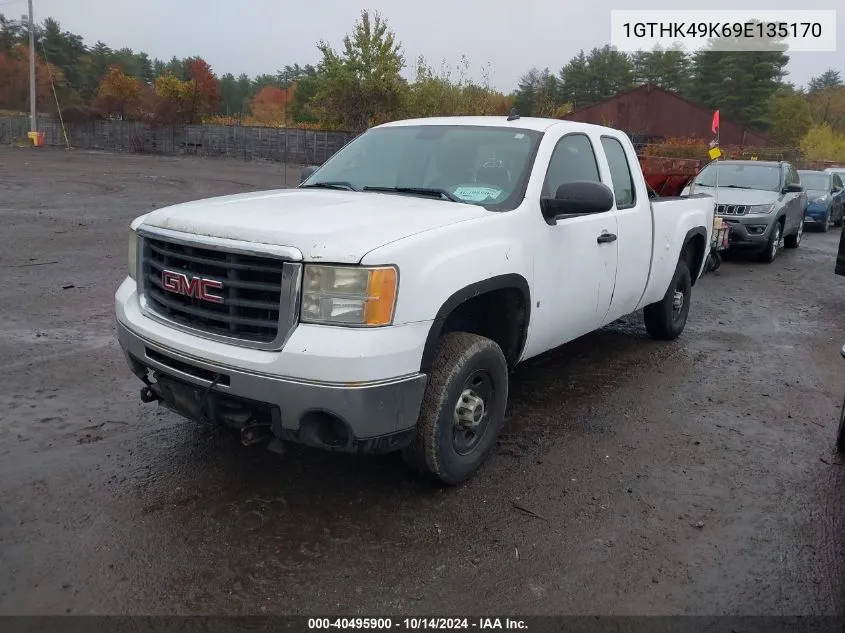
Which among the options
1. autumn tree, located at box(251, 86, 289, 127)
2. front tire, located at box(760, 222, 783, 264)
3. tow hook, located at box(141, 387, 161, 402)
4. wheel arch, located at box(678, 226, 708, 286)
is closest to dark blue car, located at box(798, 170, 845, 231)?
front tire, located at box(760, 222, 783, 264)

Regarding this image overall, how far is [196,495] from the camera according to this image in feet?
11.9

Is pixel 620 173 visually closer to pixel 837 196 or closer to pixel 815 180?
pixel 815 180

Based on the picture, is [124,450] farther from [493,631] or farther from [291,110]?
[291,110]

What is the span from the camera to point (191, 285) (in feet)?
11.3

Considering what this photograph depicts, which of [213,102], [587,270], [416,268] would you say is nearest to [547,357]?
[587,270]

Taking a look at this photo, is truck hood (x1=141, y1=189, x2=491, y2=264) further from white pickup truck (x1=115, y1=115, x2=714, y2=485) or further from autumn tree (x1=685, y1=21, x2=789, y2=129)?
autumn tree (x1=685, y1=21, x2=789, y2=129)

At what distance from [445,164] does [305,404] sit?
2.07m

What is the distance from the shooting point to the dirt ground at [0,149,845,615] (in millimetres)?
2963

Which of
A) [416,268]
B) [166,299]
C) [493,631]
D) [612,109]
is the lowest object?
[493,631]

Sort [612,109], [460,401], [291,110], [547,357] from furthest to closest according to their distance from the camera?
[291,110]
[612,109]
[547,357]
[460,401]

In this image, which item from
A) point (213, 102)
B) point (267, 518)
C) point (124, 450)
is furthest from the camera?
point (213, 102)

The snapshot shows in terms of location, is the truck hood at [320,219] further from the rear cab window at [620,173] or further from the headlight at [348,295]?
the rear cab window at [620,173]

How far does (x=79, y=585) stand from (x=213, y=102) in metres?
56.8

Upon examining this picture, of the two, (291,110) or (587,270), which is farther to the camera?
(291,110)
